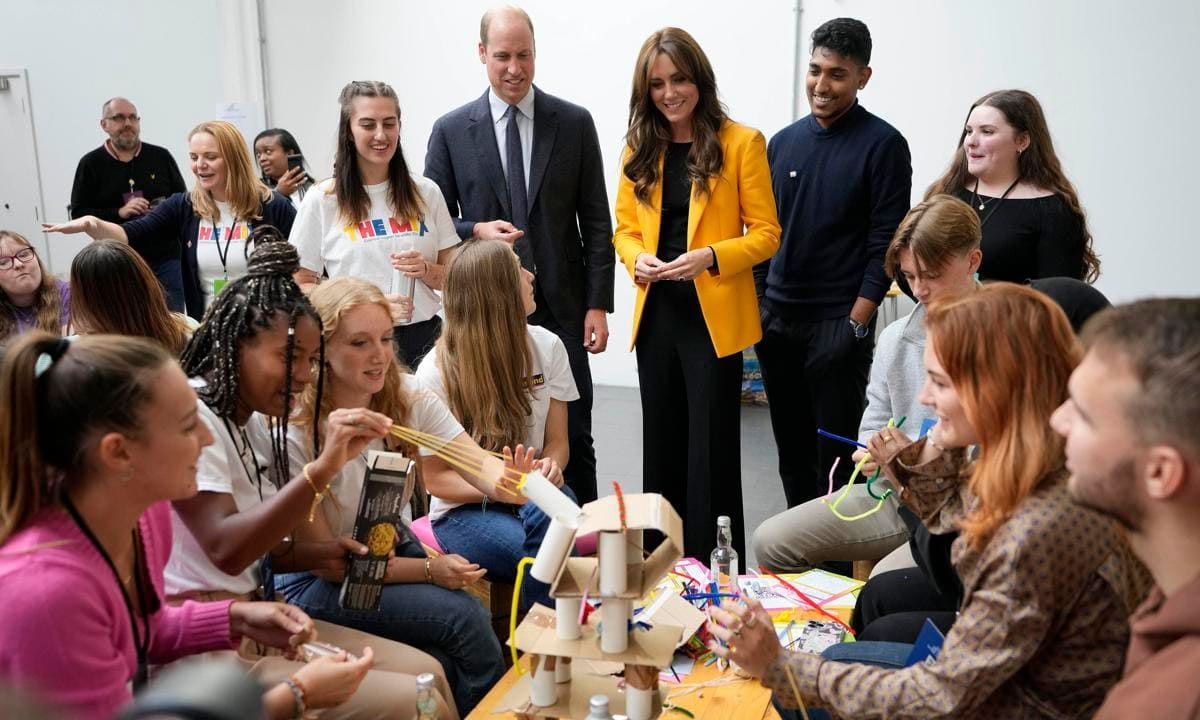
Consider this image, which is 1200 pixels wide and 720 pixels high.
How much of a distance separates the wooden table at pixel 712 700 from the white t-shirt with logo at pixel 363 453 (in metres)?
0.58

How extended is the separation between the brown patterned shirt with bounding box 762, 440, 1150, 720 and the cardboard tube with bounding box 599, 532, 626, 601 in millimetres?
484

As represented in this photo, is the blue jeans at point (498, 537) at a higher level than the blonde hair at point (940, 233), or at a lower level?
lower

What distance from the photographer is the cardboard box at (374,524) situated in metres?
2.22

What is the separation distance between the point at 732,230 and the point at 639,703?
195 cm

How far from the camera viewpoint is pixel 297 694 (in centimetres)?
168

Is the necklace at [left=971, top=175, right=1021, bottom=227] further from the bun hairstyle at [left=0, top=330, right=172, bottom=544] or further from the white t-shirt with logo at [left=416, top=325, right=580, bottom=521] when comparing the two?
the bun hairstyle at [left=0, top=330, right=172, bottom=544]

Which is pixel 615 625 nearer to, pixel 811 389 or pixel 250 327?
pixel 250 327

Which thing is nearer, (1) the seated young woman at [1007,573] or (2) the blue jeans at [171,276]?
(1) the seated young woman at [1007,573]

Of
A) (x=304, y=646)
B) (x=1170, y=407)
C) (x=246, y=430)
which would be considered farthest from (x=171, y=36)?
(x=1170, y=407)

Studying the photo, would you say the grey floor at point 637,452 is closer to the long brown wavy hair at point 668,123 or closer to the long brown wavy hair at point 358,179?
the long brown wavy hair at point 668,123

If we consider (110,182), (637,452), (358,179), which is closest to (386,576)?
(358,179)

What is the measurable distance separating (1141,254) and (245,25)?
640 cm

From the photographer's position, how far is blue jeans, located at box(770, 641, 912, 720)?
197 centimetres

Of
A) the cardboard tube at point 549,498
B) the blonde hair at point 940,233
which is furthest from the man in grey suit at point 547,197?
the cardboard tube at point 549,498
